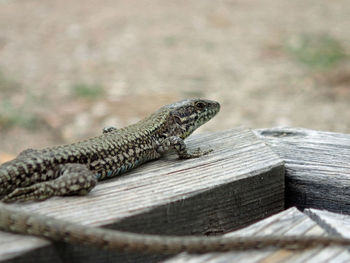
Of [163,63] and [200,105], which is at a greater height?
[200,105]

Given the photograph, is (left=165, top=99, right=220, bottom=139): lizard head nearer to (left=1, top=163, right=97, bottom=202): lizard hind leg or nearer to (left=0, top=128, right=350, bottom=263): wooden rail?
(left=0, top=128, right=350, bottom=263): wooden rail

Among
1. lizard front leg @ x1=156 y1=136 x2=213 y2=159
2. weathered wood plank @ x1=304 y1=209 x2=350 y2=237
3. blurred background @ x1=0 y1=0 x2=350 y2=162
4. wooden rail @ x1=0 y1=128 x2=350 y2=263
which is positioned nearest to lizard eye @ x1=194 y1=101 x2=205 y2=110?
lizard front leg @ x1=156 y1=136 x2=213 y2=159

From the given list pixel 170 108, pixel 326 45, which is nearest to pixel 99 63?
pixel 326 45

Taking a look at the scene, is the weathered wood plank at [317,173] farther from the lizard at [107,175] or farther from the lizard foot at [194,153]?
the lizard at [107,175]

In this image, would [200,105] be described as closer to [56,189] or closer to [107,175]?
[107,175]

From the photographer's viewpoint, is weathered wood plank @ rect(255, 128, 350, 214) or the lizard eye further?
the lizard eye

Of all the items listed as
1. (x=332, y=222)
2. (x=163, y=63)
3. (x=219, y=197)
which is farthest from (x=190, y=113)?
(x=163, y=63)

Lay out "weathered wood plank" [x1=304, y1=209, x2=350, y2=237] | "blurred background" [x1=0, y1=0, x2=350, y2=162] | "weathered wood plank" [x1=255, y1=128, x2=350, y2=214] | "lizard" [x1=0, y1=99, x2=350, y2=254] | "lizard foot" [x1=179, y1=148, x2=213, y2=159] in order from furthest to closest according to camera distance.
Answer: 1. "blurred background" [x1=0, y1=0, x2=350, y2=162]
2. "lizard foot" [x1=179, y1=148, x2=213, y2=159]
3. "weathered wood plank" [x1=255, y1=128, x2=350, y2=214]
4. "weathered wood plank" [x1=304, y1=209, x2=350, y2=237]
5. "lizard" [x1=0, y1=99, x2=350, y2=254]
